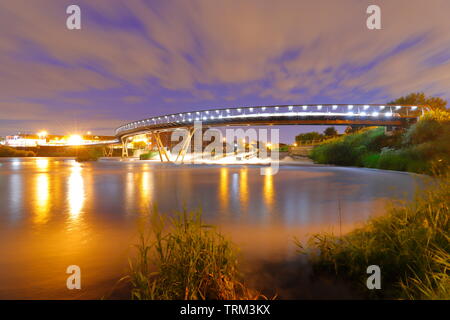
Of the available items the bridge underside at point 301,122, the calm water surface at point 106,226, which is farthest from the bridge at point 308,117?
the calm water surface at point 106,226

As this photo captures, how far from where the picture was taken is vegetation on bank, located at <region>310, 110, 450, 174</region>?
19788 millimetres

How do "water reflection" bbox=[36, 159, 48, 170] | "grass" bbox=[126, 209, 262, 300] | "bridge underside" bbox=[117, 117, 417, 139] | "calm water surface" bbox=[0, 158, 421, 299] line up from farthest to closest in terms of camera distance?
"bridge underside" bbox=[117, 117, 417, 139]
"water reflection" bbox=[36, 159, 48, 170]
"calm water surface" bbox=[0, 158, 421, 299]
"grass" bbox=[126, 209, 262, 300]

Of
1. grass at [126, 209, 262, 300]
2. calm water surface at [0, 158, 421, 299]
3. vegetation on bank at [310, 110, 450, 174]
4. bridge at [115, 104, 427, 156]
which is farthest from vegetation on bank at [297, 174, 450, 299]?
bridge at [115, 104, 427, 156]

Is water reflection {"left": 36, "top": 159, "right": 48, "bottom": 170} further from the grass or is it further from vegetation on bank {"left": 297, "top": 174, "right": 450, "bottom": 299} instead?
vegetation on bank {"left": 297, "top": 174, "right": 450, "bottom": 299}

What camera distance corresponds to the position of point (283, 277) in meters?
3.93

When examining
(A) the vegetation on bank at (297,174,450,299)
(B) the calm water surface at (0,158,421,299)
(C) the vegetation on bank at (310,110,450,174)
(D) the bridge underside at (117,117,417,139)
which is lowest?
(B) the calm water surface at (0,158,421,299)

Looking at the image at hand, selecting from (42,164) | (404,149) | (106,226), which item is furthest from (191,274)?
(42,164)

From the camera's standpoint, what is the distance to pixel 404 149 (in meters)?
24.4

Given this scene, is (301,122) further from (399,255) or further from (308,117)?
(399,255)

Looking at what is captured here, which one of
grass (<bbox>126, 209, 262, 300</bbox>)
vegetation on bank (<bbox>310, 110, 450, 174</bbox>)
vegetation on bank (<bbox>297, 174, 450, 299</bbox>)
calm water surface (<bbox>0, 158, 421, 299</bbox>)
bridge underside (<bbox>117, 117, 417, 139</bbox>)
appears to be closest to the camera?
grass (<bbox>126, 209, 262, 300</bbox>)

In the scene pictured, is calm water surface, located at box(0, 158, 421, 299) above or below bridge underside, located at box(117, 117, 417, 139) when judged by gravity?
below

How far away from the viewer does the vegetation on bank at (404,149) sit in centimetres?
1979
